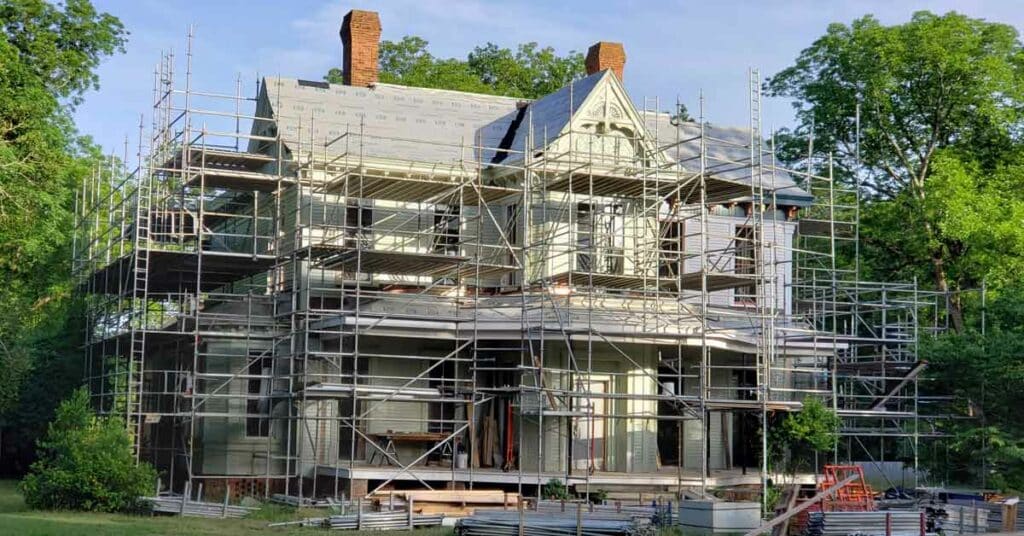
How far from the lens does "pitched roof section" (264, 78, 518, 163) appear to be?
37812 millimetres

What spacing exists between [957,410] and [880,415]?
7.24 feet

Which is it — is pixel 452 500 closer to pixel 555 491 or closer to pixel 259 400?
pixel 555 491

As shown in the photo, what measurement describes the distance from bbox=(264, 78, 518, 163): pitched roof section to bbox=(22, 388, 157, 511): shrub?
9.93 meters

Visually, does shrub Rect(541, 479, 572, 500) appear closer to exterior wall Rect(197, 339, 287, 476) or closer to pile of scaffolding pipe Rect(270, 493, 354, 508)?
pile of scaffolding pipe Rect(270, 493, 354, 508)

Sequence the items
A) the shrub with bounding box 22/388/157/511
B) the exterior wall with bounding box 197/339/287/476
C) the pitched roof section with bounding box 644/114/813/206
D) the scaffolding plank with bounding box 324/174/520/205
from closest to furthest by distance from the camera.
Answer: the shrub with bounding box 22/388/157/511 → the scaffolding plank with bounding box 324/174/520/205 → the exterior wall with bounding box 197/339/287/476 → the pitched roof section with bounding box 644/114/813/206

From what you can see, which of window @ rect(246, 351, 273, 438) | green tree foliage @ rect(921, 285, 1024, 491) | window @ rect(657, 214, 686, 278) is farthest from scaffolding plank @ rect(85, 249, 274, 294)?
green tree foliage @ rect(921, 285, 1024, 491)

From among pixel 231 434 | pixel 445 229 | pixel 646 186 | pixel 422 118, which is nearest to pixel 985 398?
pixel 646 186

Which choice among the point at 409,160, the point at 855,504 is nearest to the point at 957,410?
the point at 855,504

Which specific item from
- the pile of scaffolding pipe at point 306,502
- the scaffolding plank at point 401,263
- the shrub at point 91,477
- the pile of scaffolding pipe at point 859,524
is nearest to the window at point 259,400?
the pile of scaffolding pipe at point 306,502

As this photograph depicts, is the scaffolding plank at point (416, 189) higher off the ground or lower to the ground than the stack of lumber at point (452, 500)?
higher

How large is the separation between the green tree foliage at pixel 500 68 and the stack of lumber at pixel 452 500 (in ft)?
109

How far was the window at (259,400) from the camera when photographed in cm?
3547

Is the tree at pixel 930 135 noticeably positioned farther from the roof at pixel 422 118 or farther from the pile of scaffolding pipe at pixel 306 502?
the pile of scaffolding pipe at pixel 306 502

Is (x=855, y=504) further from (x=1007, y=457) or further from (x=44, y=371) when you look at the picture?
(x=44, y=371)
